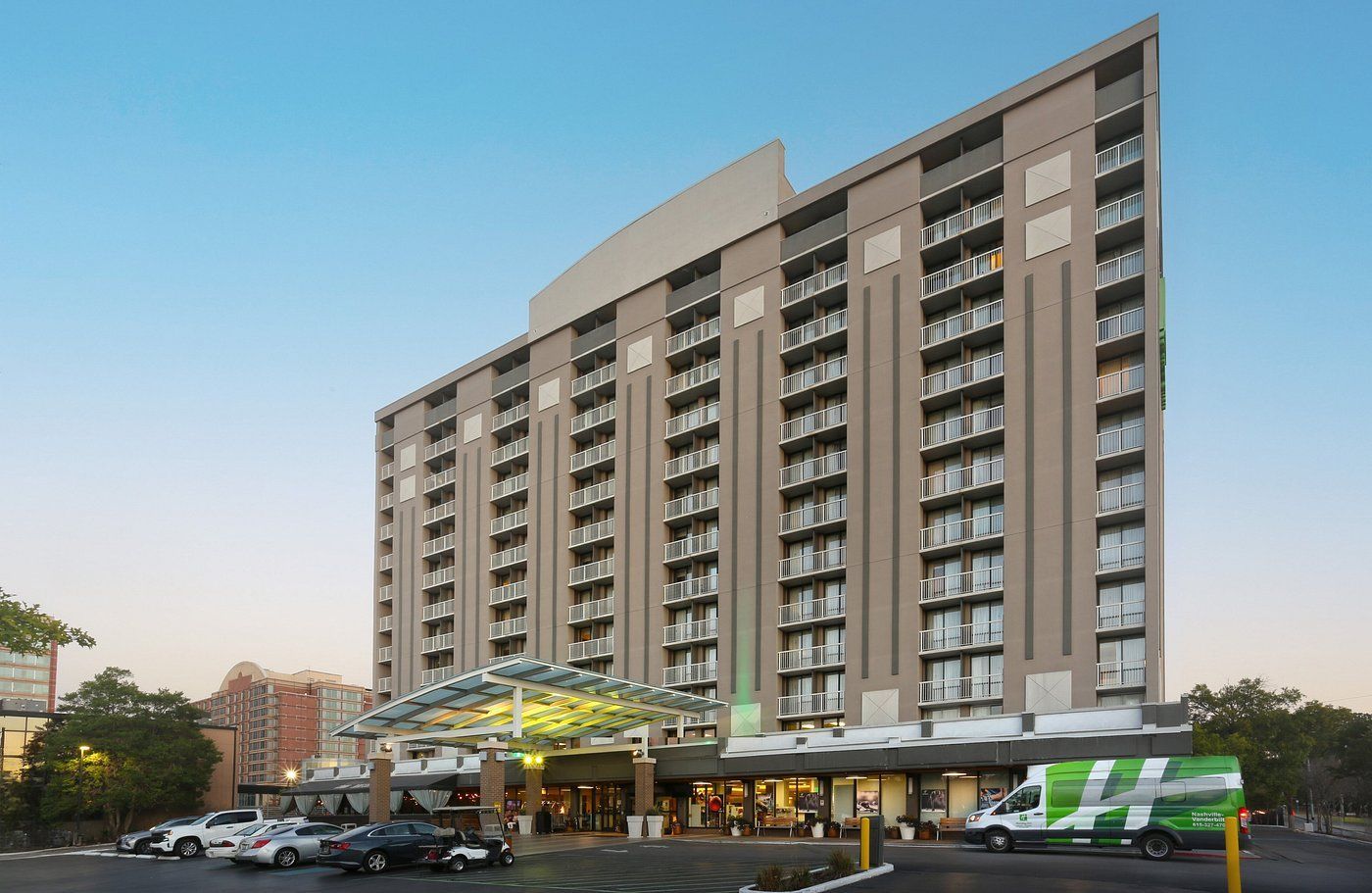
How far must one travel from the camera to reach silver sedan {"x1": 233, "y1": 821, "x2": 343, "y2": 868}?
121ft

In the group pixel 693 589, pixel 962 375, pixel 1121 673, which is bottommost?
pixel 1121 673

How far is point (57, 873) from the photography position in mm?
35562

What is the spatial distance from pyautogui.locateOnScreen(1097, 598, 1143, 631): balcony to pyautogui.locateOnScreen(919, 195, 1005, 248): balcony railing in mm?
18492

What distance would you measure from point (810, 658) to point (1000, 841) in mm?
22413

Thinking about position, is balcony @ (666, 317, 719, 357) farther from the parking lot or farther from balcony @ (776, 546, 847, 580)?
the parking lot

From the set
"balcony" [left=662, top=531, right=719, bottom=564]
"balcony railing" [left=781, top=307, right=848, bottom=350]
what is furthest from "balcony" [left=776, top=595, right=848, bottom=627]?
"balcony railing" [left=781, top=307, right=848, bottom=350]

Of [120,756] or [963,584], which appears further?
[120,756]

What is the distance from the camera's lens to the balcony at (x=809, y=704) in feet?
184

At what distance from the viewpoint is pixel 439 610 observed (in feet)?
273

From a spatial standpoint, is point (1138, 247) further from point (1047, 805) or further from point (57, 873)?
point (57, 873)

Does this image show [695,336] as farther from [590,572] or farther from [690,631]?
[690,631]

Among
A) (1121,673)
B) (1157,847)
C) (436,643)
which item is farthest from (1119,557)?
(436,643)

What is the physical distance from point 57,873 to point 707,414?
39.2m

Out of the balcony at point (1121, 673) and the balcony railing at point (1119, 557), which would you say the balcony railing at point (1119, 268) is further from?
the balcony at point (1121, 673)
